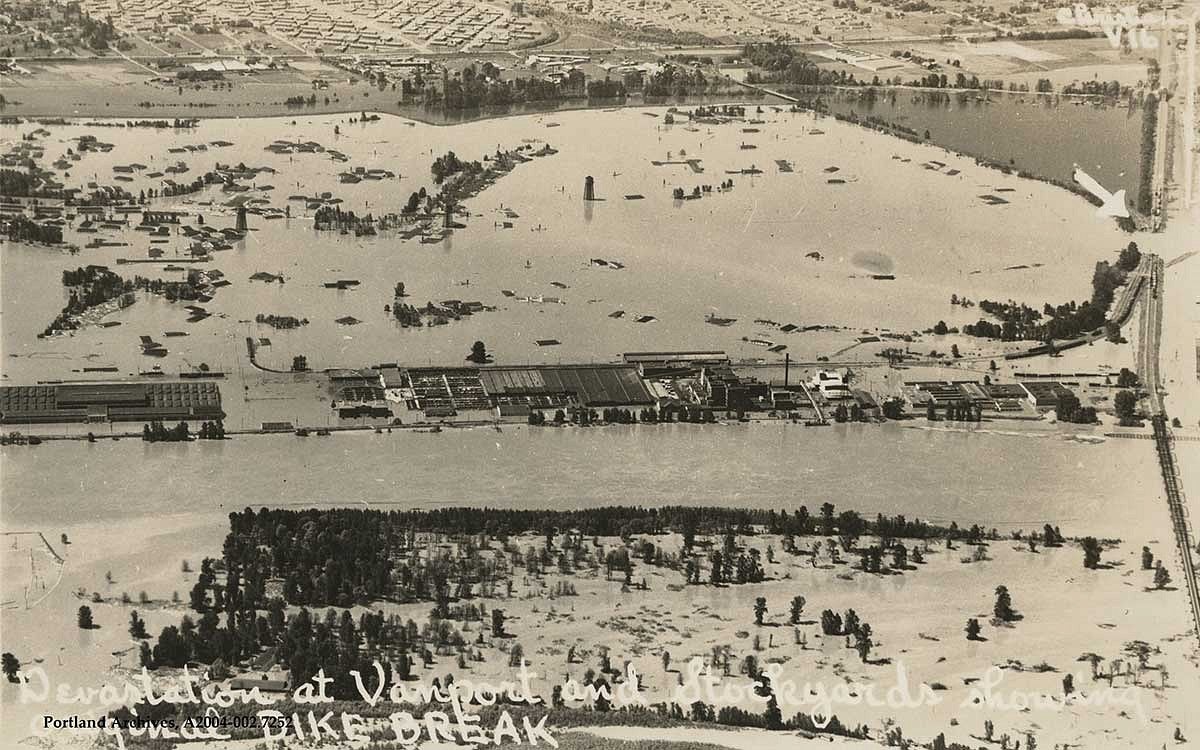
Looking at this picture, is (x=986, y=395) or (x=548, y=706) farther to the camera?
(x=986, y=395)

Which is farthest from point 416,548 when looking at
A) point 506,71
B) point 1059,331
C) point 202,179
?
point 506,71

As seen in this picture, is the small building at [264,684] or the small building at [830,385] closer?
the small building at [264,684]

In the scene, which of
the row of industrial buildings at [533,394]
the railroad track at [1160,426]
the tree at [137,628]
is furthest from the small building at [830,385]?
the tree at [137,628]

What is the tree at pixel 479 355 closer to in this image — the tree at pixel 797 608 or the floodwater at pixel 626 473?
the floodwater at pixel 626 473

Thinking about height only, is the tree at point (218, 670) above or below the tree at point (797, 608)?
below

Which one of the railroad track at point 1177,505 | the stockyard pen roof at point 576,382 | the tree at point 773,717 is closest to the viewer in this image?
the tree at point 773,717

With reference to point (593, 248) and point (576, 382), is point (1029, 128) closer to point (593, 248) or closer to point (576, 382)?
point (593, 248)

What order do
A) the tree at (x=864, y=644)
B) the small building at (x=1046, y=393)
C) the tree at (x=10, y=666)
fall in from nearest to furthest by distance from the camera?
the tree at (x=10, y=666), the tree at (x=864, y=644), the small building at (x=1046, y=393)

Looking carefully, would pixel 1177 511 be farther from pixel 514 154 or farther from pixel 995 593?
pixel 514 154
